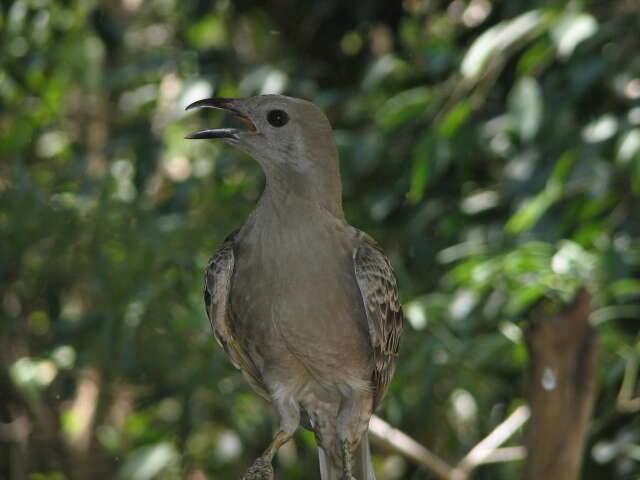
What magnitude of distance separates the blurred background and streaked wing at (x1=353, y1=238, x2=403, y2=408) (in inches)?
31.3

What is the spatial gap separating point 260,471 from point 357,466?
53 cm

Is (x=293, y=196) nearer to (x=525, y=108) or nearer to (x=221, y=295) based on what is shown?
(x=221, y=295)

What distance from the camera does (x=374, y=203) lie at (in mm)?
4668

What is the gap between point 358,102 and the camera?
4.87 metres

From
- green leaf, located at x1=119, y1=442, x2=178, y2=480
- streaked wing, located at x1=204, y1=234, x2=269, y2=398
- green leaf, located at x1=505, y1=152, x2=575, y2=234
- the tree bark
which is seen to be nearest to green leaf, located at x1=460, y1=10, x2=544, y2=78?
green leaf, located at x1=505, y1=152, x2=575, y2=234

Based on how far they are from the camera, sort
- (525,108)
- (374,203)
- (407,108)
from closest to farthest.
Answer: (525,108), (407,108), (374,203)

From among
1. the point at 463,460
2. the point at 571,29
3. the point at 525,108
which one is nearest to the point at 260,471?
the point at 463,460

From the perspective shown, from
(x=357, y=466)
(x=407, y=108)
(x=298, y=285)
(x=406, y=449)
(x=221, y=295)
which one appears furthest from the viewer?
(x=407, y=108)

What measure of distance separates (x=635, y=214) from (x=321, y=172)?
1963 mm

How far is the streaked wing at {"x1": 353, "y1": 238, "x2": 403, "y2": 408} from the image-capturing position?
286 centimetres

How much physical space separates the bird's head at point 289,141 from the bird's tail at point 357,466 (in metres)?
0.92

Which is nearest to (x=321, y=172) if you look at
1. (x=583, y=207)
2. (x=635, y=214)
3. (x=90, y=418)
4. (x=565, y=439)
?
(x=565, y=439)

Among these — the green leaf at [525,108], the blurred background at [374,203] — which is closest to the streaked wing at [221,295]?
the blurred background at [374,203]

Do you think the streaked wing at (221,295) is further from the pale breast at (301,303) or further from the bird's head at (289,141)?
the bird's head at (289,141)
